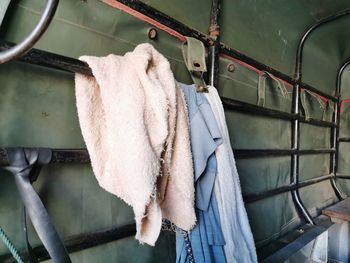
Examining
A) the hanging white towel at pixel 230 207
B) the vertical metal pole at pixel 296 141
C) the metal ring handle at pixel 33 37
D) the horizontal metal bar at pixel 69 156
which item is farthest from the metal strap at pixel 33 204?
the vertical metal pole at pixel 296 141

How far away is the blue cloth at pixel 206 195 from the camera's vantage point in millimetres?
507

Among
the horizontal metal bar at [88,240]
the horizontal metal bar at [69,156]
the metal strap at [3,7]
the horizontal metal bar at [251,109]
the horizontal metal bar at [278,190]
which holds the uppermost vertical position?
the metal strap at [3,7]

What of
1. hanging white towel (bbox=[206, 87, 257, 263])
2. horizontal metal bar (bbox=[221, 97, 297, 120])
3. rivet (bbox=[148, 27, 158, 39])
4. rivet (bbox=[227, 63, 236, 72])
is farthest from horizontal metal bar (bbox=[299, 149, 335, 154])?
rivet (bbox=[148, 27, 158, 39])

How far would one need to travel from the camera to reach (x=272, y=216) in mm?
1148

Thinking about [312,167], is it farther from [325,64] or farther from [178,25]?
[178,25]

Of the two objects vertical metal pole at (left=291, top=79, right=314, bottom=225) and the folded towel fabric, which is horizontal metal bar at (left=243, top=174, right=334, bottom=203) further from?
the folded towel fabric

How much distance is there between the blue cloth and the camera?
20.0 inches

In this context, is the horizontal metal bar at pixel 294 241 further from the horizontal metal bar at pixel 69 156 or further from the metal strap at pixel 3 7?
the metal strap at pixel 3 7

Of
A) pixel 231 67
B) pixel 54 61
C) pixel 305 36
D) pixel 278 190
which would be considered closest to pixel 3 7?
pixel 54 61

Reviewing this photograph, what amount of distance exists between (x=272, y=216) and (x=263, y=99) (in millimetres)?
533

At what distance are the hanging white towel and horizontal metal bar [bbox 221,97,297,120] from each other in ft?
0.94

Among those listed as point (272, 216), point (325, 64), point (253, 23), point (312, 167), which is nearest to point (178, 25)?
point (253, 23)

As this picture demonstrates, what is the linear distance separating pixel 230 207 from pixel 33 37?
462 millimetres

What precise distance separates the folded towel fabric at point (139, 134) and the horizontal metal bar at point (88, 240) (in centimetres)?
18
